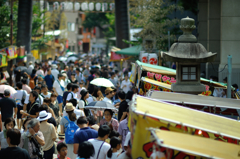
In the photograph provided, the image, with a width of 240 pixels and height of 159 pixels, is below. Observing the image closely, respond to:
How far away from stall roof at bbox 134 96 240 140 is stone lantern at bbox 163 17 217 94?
3123 millimetres

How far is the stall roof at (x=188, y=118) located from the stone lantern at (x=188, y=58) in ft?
10.2

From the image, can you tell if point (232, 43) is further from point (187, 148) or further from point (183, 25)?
point (187, 148)

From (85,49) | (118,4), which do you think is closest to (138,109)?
(118,4)

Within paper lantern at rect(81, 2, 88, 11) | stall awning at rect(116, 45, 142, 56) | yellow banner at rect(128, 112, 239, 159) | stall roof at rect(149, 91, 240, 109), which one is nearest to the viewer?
yellow banner at rect(128, 112, 239, 159)

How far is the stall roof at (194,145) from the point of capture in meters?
3.87

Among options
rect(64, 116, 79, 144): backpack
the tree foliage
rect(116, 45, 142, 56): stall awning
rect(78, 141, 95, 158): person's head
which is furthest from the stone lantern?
rect(116, 45, 142, 56): stall awning

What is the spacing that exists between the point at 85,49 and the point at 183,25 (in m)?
80.8

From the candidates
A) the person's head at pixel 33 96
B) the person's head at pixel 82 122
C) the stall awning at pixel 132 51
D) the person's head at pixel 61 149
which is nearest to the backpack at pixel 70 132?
the person's head at pixel 82 122

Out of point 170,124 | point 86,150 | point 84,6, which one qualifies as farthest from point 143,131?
point 84,6

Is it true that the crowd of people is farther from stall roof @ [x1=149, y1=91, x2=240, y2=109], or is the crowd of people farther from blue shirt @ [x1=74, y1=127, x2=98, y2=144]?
stall roof @ [x1=149, y1=91, x2=240, y2=109]

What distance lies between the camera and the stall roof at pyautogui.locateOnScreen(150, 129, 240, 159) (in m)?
3.87

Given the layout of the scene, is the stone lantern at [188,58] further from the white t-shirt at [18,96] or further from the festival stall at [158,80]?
the white t-shirt at [18,96]

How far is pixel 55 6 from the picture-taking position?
1827 inches

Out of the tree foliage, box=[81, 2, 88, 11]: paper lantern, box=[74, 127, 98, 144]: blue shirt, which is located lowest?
box=[74, 127, 98, 144]: blue shirt
